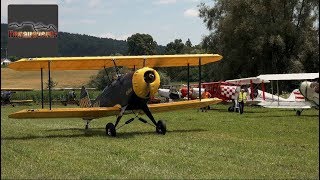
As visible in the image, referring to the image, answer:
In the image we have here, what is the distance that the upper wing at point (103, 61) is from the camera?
13.2 meters

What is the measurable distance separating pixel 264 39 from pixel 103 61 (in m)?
24.5

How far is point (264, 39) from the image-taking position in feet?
119

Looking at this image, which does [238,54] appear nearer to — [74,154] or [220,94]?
[220,94]

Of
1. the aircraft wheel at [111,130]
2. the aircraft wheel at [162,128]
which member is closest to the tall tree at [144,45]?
the aircraft wheel at [162,128]

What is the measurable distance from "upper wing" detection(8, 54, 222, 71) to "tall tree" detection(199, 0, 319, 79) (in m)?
19.7

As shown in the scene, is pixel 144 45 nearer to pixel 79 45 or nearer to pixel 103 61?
pixel 103 61

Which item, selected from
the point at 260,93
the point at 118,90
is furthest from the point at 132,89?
the point at 260,93

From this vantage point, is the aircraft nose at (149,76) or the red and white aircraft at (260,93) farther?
the red and white aircraft at (260,93)

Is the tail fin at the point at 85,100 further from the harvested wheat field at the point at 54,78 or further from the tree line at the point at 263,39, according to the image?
the harvested wheat field at the point at 54,78

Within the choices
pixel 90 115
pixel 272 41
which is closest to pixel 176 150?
pixel 90 115

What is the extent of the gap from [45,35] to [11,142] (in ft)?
15.7

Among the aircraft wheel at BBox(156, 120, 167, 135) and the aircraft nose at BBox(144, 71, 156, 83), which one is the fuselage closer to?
the aircraft nose at BBox(144, 71, 156, 83)

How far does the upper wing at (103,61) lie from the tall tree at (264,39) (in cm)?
1967

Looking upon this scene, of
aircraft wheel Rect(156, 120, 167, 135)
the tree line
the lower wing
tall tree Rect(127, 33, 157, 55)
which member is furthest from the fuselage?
tall tree Rect(127, 33, 157, 55)
